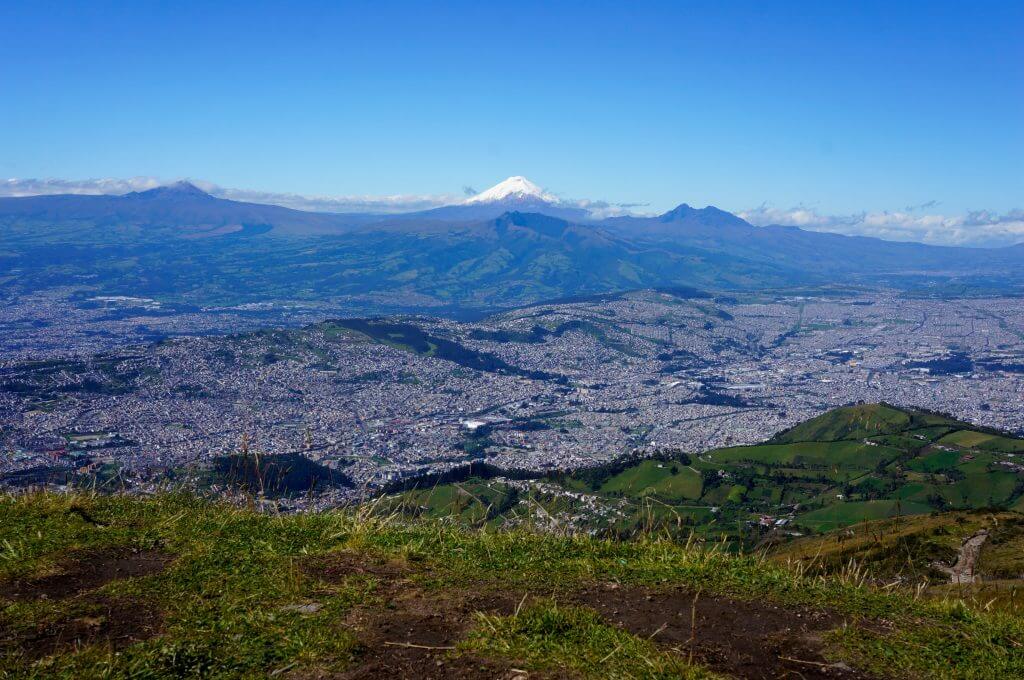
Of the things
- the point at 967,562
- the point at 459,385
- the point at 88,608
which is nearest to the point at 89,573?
the point at 88,608

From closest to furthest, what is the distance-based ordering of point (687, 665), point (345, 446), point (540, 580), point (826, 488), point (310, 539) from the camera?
1. point (687, 665)
2. point (540, 580)
3. point (310, 539)
4. point (826, 488)
5. point (345, 446)

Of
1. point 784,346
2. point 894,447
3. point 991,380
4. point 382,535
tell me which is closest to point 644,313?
point 784,346

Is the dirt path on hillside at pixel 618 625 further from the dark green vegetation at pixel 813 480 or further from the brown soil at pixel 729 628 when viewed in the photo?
the dark green vegetation at pixel 813 480

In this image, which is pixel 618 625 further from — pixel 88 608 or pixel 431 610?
pixel 88 608

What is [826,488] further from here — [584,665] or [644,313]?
[644,313]

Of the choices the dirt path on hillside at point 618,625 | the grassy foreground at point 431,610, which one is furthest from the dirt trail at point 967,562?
the dirt path on hillside at point 618,625
